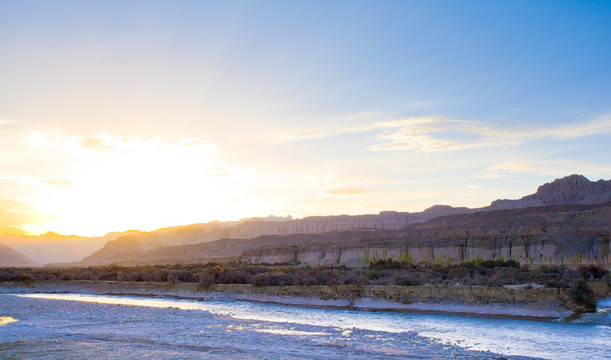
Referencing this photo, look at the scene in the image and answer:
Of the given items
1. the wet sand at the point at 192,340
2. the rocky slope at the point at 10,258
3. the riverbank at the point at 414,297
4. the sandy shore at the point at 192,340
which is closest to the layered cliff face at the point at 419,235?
the rocky slope at the point at 10,258

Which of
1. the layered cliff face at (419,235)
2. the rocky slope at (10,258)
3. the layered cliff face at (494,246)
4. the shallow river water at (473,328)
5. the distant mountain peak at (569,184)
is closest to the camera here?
the shallow river water at (473,328)

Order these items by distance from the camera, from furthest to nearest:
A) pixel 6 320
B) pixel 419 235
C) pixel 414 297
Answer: pixel 419 235, pixel 414 297, pixel 6 320

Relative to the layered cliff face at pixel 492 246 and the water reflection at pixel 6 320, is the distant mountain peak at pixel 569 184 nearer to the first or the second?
the layered cliff face at pixel 492 246

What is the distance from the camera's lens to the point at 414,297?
2692 cm

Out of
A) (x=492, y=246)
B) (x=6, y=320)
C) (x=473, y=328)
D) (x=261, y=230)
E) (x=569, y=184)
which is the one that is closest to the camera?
(x=473, y=328)

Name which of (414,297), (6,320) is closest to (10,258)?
(6,320)

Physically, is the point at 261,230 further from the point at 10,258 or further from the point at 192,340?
the point at 192,340

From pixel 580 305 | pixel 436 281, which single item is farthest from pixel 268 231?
pixel 580 305

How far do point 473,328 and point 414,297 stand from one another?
7345 millimetres

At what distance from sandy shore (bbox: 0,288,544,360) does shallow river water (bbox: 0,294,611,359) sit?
991 millimetres

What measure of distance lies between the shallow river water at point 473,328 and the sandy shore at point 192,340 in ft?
3.25

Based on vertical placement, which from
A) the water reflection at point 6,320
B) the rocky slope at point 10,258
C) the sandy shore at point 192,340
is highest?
the sandy shore at point 192,340

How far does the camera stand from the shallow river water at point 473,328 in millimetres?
15188

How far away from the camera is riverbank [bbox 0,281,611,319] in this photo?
23.1m
